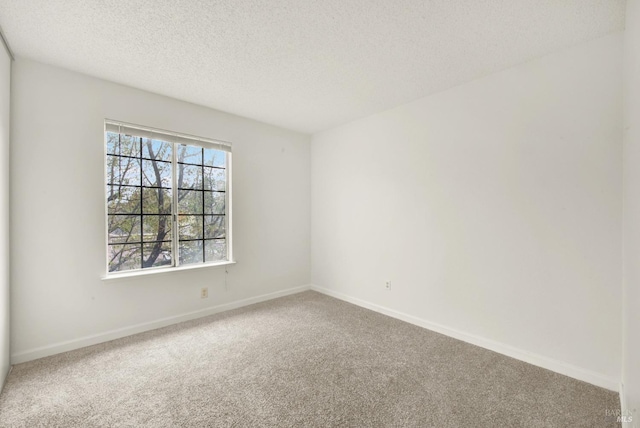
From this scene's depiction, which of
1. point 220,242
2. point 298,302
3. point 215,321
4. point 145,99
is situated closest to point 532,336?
point 298,302

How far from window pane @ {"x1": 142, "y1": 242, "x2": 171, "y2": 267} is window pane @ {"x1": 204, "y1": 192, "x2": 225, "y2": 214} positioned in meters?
0.62

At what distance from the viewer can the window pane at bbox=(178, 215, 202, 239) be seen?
3.34m

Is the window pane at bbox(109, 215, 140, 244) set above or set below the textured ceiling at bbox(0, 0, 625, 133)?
below

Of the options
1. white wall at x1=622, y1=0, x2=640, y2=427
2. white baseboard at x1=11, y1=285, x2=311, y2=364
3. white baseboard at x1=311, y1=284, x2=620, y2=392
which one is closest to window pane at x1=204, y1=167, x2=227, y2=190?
white baseboard at x1=11, y1=285, x2=311, y2=364

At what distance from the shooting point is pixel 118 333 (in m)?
2.83

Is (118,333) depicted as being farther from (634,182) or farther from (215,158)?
(634,182)

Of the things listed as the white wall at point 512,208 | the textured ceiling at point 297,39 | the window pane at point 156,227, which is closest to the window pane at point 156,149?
the textured ceiling at point 297,39

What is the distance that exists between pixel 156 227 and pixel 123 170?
2.20ft

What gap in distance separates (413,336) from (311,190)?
2.63 metres

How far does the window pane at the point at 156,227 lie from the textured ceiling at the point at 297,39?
1.36 metres

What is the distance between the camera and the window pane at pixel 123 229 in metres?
2.86

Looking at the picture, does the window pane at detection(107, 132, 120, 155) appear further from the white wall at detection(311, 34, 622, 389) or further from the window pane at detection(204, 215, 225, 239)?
the white wall at detection(311, 34, 622, 389)

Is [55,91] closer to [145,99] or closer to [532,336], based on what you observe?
[145,99]

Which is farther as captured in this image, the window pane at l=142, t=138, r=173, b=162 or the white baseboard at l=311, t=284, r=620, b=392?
the window pane at l=142, t=138, r=173, b=162
